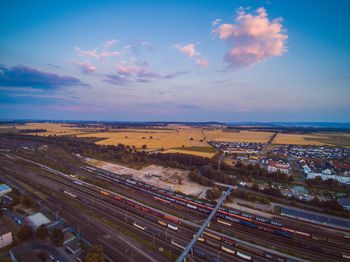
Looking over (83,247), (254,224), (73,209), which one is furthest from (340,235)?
(73,209)

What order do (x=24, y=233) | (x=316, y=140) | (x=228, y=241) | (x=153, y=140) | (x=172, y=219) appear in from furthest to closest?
1. (x=316, y=140)
2. (x=153, y=140)
3. (x=172, y=219)
4. (x=228, y=241)
5. (x=24, y=233)

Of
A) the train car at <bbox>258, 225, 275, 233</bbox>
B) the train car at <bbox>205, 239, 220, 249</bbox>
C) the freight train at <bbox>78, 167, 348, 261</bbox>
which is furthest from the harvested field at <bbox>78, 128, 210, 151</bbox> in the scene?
the train car at <bbox>258, 225, 275, 233</bbox>

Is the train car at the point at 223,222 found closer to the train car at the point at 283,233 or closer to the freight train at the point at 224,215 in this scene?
the freight train at the point at 224,215

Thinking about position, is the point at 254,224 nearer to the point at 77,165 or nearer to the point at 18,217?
the point at 18,217

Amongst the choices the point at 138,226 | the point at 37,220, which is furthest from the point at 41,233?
the point at 138,226

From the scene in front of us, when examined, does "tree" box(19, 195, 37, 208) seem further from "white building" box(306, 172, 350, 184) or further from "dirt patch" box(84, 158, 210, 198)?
"white building" box(306, 172, 350, 184)

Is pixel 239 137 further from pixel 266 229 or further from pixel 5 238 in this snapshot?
pixel 5 238

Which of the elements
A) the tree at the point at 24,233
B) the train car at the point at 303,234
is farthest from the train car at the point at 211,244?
the tree at the point at 24,233
